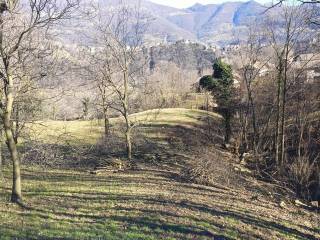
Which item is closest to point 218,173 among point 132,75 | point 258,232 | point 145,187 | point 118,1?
point 145,187

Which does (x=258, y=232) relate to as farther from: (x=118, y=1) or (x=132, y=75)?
(x=118, y=1)

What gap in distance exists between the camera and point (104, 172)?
19.5 metres

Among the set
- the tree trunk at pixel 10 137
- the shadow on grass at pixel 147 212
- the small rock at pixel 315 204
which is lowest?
the small rock at pixel 315 204

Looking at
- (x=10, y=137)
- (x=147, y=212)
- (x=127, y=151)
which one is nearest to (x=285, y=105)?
(x=127, y=151)

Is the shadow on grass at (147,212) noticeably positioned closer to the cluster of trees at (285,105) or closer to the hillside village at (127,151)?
the hillside village at (127,151)

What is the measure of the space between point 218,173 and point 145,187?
4.50 meters

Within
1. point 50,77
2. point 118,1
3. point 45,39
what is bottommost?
point 50,77

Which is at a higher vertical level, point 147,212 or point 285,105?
point 285,105

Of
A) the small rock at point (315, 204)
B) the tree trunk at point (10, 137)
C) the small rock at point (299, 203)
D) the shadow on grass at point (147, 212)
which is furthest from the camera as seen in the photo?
the small rock at point (315, 204)

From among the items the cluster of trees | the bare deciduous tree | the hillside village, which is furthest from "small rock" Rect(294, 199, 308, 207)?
the bare deciduous tree

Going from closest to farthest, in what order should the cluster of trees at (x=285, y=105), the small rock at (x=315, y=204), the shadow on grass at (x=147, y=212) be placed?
the shadow on grass at (x=147, y=212) < the small rock at (x=315, y=204) < the cluster of trees at (x=285, y=105)

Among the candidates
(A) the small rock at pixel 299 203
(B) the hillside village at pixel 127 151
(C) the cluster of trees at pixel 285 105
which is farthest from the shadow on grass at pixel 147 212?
(C) the cluster of trees at pixel 285 105

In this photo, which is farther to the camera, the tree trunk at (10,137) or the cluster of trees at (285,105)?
the cluster of trees at (285,105)

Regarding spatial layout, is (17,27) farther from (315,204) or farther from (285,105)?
(285,105)
